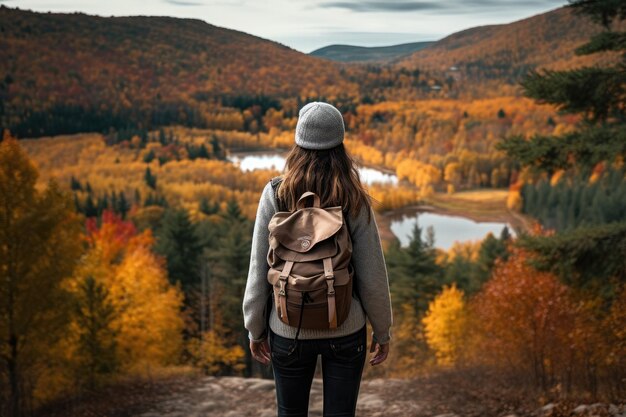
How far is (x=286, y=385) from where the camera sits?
9.26 ft

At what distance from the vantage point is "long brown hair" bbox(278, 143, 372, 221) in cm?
273

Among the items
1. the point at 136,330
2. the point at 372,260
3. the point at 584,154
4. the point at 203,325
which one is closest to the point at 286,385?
the point at 372,260

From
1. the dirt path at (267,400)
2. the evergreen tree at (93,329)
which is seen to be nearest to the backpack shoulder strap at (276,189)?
the dirt path at (267,400)

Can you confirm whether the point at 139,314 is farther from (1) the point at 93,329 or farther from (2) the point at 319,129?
(2) the point at 319,129

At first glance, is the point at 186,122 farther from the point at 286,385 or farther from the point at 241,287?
the point at 286,385

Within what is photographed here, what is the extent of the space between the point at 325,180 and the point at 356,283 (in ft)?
1.61

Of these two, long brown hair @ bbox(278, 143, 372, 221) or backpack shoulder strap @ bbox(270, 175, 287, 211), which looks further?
backpack shoulder strap @ bbox(270, 175, 287, 211)

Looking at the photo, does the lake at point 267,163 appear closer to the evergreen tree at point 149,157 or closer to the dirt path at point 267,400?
the evergreen tree at point 149,157

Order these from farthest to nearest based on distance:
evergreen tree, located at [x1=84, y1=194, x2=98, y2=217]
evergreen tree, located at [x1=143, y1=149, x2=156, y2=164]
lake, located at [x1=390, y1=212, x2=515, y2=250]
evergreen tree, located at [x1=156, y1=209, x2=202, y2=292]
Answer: evergreen tree, located at [x1=143, y1=149, x2=156, y2=164] < lake, located at [x1=390, y1=212, x2=515, y2=250] < evergreen tree, located at [x1=84, y1=194, x2=98, y2=217] < evergreen tree, located at [x1=156, y1=209, x2=202, y2=292]

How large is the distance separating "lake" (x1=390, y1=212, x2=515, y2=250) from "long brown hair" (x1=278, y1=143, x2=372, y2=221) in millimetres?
103692

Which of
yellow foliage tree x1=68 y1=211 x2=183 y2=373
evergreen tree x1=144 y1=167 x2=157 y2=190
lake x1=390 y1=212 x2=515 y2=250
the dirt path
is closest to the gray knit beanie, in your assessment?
the dirt path

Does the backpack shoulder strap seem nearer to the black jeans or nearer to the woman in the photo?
the woman

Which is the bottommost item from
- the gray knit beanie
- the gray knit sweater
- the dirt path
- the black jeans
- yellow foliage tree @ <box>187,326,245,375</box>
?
yellow foliage tree @ <box>187,326,245,375</box>

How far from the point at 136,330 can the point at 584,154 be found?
18086mm
